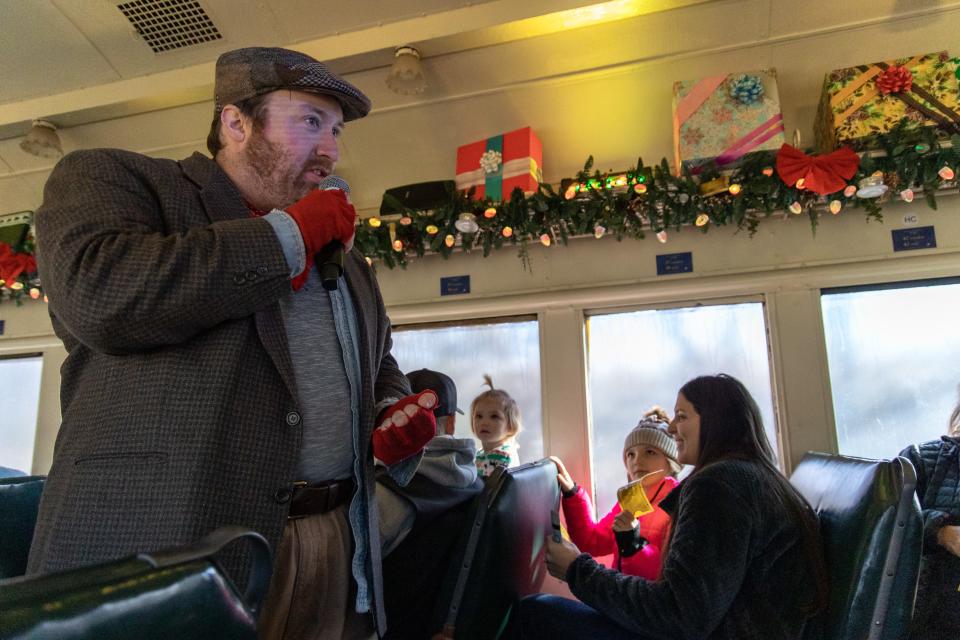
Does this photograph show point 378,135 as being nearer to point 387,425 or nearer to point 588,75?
point 588,75

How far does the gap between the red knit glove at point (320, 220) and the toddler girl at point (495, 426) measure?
2.55 m

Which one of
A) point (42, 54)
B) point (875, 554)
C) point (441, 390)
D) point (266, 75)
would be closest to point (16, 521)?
point (266, 75)

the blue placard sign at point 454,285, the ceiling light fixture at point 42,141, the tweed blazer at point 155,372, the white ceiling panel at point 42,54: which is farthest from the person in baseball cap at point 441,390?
the ceiling light fixture at point 42,141

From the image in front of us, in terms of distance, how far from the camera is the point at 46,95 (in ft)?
12.8

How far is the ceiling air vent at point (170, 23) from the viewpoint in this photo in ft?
11.3

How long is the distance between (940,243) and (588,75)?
1919 millimetres

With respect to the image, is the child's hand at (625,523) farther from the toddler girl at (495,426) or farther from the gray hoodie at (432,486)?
the toddler girl at (495,426)

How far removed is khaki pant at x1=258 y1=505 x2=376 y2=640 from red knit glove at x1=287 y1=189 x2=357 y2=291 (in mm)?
380

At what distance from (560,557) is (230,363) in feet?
5.20

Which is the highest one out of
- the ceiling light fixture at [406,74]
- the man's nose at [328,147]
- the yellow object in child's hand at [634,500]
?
the ceiling light fixture at [406,74]

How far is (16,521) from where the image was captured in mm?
1650

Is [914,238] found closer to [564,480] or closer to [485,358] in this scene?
[564,480]

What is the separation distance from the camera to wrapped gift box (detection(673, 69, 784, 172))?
2980 millimetres

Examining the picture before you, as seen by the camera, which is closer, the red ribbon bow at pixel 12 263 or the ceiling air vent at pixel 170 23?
the ceiling air vent at pixel 170 23
